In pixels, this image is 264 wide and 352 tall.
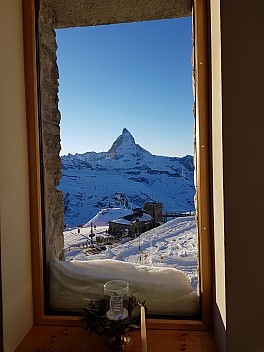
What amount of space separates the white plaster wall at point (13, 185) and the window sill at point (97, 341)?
0.23 feet

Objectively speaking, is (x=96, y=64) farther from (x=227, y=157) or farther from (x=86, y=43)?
(x=227, y=157)

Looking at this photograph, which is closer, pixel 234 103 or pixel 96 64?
pixel 234 103

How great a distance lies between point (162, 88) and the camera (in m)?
1.44

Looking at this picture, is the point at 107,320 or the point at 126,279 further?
the point at 126,279

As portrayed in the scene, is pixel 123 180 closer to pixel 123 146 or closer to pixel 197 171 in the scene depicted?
pixel 123 146

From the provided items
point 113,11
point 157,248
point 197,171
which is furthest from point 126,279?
point 113,11

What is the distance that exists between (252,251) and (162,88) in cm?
81

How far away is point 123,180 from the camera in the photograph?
1519 millimetres

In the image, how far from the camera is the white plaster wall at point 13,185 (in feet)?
3.92

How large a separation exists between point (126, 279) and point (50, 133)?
775 millimetres

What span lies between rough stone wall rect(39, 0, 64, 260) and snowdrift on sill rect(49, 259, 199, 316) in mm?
135

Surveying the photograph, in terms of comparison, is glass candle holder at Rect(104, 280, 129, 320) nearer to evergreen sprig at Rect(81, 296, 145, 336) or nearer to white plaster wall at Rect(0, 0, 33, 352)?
evergreen sprig at Rect(81, 296, 145, 336)

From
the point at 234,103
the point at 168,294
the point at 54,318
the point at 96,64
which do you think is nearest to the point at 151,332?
the point at 168,294

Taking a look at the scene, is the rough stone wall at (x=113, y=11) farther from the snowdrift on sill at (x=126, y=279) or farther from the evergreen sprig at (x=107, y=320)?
the evergreen sprig at (x=107, y=320)
